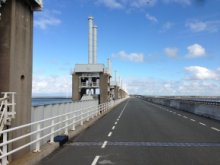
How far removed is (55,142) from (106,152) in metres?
2.49

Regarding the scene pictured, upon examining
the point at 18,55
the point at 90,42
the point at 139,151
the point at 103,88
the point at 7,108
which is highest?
the point at 90,42

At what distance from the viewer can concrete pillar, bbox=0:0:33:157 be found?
11.4 meters

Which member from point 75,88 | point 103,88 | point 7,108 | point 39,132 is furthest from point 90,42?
point 7,108

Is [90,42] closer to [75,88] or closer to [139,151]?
[75,88]

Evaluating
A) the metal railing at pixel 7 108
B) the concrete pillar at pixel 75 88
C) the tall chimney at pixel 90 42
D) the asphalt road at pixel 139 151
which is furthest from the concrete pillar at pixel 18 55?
the tall chimney at pixel 90 42

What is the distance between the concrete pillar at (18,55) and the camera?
37.3 ft

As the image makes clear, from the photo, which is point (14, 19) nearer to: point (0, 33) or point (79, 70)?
point (0, 33)

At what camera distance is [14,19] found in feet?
37.9

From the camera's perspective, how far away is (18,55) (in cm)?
→ 1205

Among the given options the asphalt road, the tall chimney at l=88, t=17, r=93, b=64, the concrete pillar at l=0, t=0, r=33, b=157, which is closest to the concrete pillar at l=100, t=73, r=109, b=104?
the tall chimney at l=88, t=17, r=93, b=64

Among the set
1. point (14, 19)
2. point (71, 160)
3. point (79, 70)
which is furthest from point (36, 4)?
point (79, 70)

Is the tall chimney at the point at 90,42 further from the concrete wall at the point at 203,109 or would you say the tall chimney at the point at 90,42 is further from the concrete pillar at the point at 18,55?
the concrete pillar at the point at 18,55

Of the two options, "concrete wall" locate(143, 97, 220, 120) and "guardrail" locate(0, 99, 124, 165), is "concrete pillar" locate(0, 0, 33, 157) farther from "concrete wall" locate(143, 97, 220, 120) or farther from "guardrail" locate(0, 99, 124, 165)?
"concrete wall" locate(143, 97, 220, 120)

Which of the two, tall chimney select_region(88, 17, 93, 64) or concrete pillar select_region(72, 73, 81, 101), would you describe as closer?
concrete pillar select_region(72, 73, 81, 101)
